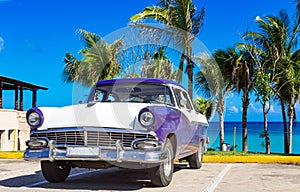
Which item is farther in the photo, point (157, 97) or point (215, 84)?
point (215, 84)

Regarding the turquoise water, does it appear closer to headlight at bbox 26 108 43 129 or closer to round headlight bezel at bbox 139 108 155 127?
round headlight bezel at bbox 139 108 155 127

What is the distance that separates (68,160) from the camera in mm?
6648

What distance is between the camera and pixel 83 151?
250 inches

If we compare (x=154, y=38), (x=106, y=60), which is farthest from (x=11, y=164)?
(x=106, y=60)

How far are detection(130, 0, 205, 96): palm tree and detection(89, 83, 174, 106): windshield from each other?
1022cm

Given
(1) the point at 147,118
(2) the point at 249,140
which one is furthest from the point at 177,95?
(2) the point at 249,140

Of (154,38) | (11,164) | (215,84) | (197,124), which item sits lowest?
(11,164)

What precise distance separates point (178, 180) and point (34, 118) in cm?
274

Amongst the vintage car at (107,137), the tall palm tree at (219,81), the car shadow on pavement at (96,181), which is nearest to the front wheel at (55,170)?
the vintage car at (107,137)

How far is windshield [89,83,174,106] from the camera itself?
7.95 metres

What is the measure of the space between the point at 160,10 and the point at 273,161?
31.2 feet

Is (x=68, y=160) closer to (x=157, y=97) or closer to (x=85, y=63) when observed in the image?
(x=157, y=97)

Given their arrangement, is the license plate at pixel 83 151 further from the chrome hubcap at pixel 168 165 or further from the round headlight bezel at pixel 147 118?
the chrome hubcap at pixel 168 165

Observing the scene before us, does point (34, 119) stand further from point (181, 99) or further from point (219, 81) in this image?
point (219, 81)
